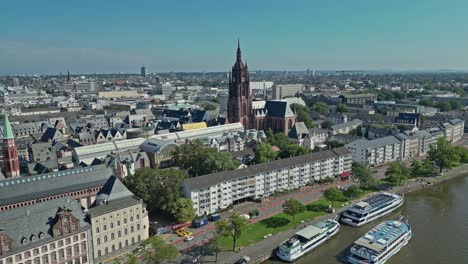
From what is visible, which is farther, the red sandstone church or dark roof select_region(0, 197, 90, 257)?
the red sandstone church

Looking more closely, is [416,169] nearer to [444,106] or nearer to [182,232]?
[182,232]

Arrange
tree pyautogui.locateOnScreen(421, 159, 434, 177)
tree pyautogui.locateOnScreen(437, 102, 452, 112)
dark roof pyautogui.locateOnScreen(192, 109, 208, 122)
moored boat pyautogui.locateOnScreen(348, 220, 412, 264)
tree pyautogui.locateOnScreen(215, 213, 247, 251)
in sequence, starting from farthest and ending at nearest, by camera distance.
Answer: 1. tree pyautogui.locateOnScreen(437, 102, 452, 112)
2. dark roof pyautogui.locateOnScreen(192, 109, 208, 122)
3. tree pyautogui.locateOnScreen(421, 159, 434, 177)
4. tree pyautogui.locateOnScreen(215, 213, 247, 251)
5. moored boat pyautogui.locateOnScreen(348, 220, 412, 264)

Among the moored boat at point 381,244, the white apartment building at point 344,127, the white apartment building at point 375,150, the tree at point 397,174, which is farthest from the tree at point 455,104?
the moored boat at point 381,244

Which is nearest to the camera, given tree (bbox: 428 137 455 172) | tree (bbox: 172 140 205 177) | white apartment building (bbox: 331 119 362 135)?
tree (bbox: 172 140 205 177)

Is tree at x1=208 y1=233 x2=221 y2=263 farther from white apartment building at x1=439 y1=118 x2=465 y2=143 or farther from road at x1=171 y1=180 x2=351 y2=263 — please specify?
white apartment building at x1=439 y1=118 x2=465 y2=143

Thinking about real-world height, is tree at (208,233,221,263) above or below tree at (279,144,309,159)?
below

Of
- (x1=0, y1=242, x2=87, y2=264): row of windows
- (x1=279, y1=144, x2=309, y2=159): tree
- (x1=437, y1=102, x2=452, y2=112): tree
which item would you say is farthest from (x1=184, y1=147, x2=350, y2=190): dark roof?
(x1=437, y1=102, x2=452, y2=112): tree

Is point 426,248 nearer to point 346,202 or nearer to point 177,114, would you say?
point 346,202
